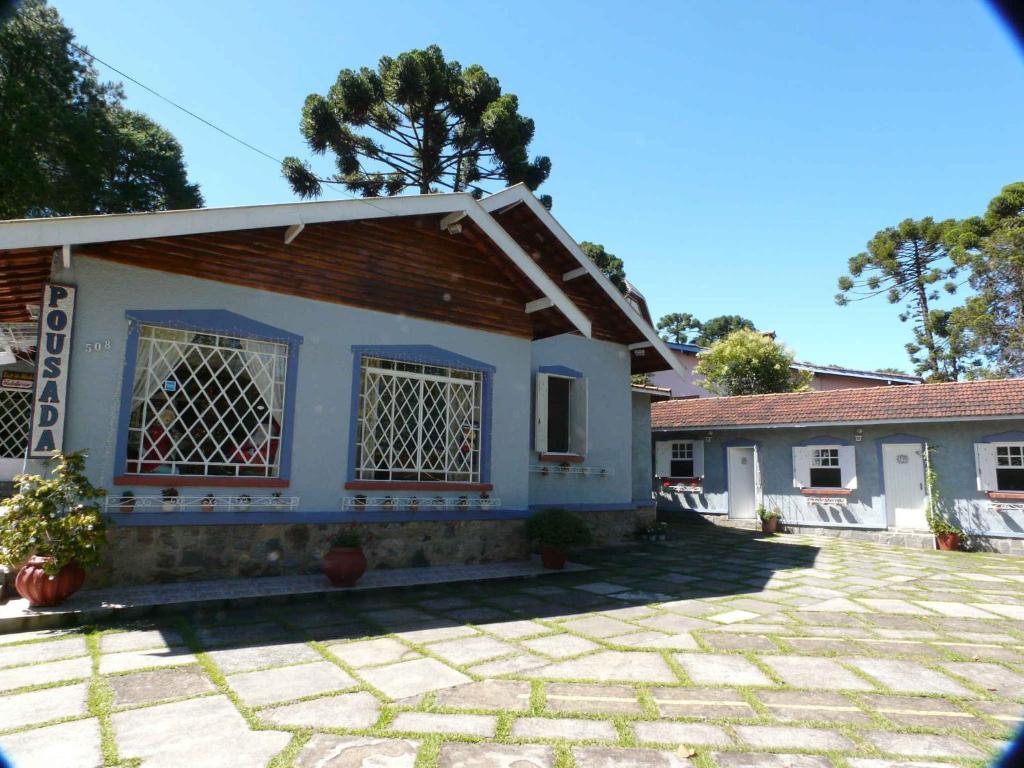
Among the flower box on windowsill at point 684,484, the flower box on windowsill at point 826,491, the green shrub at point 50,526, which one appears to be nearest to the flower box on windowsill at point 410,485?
the green shrub at point 50,526

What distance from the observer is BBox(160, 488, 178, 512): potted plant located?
676 centimetres

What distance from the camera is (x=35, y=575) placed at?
17.8ft

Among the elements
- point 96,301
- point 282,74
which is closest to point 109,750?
point 96,301

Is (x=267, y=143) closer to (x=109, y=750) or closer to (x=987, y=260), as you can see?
(x=109, y=750)

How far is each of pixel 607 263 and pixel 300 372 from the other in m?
22.8

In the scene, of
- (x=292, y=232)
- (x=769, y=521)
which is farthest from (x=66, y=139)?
(x=769, y=521)

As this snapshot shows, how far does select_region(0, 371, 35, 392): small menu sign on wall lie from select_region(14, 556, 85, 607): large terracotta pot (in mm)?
8362

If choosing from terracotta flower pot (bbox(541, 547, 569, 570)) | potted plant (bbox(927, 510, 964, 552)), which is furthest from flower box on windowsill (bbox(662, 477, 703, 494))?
terracotta flower pot (bbox(541, 547, 569, 570))

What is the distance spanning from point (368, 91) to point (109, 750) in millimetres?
19815

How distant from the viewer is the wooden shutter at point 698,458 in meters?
17.6

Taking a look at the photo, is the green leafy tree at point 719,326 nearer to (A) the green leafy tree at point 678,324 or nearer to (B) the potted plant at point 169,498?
(A) the green leafy tree at point 678,324

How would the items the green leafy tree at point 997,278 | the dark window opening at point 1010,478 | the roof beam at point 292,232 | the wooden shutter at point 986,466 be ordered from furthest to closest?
the green leafy tree at point 997,278
the wooden shutter at point 986,466
the dark window opening at point 1010,478
the roof beam at point 292,232

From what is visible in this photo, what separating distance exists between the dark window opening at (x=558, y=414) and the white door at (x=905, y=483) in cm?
820

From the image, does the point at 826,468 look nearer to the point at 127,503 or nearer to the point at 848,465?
the point at 848,465
